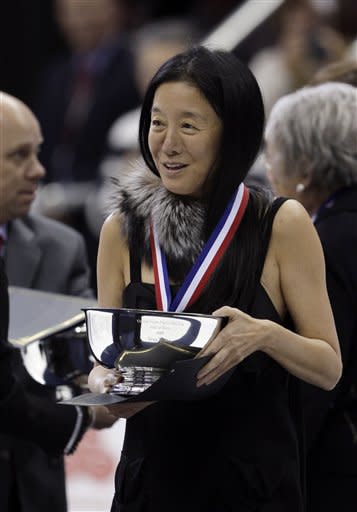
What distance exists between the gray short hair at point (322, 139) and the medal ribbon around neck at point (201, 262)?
2.76 feet

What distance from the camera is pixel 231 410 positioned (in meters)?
3.29

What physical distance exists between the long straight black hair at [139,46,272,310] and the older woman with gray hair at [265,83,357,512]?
0.66 metres

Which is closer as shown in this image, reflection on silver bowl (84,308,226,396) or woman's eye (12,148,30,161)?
reflection on silver bowl (84,308,226,396)

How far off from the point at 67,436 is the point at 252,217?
4.11 feet

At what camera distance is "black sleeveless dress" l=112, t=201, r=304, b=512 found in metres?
3.25

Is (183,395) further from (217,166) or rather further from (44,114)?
(44,114)

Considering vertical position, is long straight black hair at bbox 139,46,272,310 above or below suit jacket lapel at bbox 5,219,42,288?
above

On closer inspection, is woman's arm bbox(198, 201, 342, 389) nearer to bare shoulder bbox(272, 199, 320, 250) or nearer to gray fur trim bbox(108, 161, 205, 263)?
bare shoulder bbox(272, 199, 320, 250)

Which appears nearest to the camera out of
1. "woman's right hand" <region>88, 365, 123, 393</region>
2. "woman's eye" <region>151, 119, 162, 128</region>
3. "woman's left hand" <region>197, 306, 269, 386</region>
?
"woman's left hand" <region>197, 306, 269, 386</region>

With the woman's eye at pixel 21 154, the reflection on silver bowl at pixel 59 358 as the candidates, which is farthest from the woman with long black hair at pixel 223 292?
the woman's eye at pixel 21 154

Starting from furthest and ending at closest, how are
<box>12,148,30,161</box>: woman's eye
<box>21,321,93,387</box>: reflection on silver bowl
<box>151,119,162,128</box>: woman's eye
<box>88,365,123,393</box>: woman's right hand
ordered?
<box>12,148,30,161</box>: woman's eye → <box>21,321,93,387</box>: reflection on silver bowl → <box>151,119,162,128</box>: woman's eye → <box>88,365,123,393</box>: woman's right hand

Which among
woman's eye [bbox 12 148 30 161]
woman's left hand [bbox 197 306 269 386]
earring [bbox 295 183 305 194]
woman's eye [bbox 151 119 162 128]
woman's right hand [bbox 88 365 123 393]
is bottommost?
woman's right hand [bbox 88 365 123 393]

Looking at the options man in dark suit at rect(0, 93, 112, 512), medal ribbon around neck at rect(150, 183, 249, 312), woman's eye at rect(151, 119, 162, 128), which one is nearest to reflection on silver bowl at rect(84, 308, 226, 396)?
medal ribbon around neck at rect(150, 183, 249, 312)

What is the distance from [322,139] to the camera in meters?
4.16
